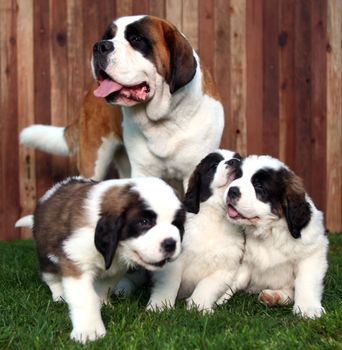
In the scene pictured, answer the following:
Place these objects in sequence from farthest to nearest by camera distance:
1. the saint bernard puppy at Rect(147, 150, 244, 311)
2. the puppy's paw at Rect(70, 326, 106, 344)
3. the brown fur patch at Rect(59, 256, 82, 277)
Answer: the saint bernard puppy at Rect(147, 150, 244, 311), the brown fur patch at Rect(59, 256, 82, 277), the puppy's paw at Rect(70, 326, 106, 344)

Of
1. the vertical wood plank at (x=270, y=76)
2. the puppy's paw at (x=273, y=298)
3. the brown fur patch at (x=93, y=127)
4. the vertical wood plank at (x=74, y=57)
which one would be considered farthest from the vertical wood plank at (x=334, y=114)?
the puppy's paw at (x=273, y=298)

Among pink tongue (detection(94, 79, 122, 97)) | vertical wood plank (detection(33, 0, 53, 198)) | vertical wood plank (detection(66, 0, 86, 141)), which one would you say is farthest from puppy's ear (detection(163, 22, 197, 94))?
vertical wood plank (detection(33, 0, 53, 198))

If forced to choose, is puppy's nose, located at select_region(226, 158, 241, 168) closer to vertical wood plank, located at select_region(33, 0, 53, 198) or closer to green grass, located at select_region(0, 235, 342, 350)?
green grass, located at select_region(0, 235, 342, 350)

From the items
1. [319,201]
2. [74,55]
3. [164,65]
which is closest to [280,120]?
[319,201]

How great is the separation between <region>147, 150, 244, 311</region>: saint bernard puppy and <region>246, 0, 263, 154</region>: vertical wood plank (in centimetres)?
240

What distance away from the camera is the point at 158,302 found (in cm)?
421

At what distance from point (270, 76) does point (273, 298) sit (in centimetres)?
311

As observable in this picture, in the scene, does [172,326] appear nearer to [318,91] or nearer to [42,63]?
[42,63]

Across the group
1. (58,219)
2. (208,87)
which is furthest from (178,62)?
(58,219)

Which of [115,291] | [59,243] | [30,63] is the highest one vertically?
[30,63]

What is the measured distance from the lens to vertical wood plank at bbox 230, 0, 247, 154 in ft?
22.9

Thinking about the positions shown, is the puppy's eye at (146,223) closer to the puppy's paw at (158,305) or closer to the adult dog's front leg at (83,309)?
the adult dog's front leg at (83,309)

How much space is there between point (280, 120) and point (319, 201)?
83 cm

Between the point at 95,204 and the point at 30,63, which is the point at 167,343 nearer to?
the point at 95,204
